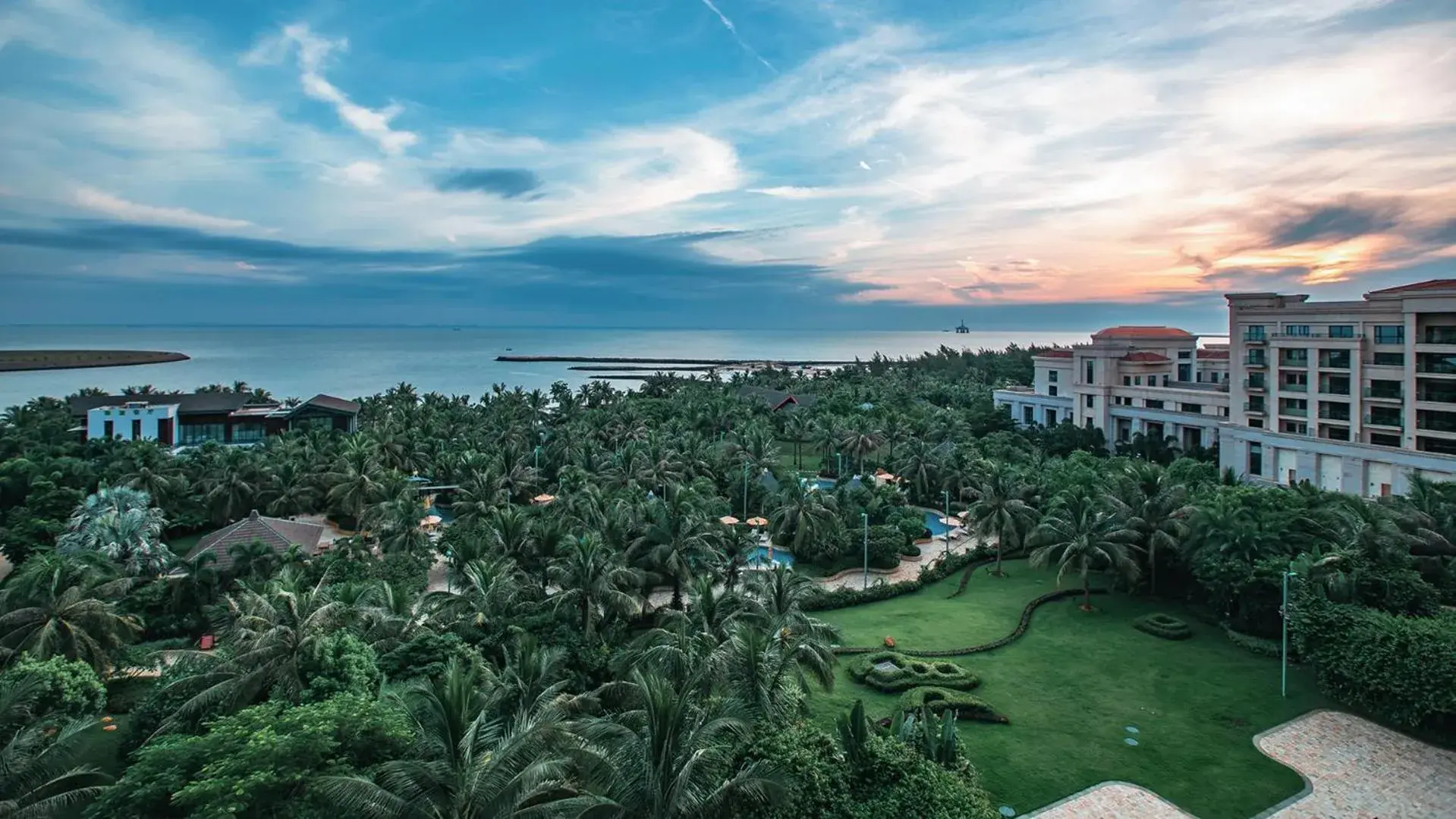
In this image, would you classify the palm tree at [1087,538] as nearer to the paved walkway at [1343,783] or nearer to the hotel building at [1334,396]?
the paved walkway at [1343,783]

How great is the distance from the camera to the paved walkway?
18172 millimetres

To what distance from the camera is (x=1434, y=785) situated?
62.4 ft

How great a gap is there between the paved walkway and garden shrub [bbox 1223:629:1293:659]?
4614 millimetres

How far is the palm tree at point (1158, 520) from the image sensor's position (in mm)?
31875

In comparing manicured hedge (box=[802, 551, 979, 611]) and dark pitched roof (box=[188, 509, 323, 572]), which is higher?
dark pitched roof (box=[188, 509, 323, 572])

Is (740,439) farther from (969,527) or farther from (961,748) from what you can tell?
(961,748)

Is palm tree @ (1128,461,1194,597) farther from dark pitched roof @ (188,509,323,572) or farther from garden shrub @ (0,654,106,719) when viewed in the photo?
dark pitched roof @ (188,509,323,572)

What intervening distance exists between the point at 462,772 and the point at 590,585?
11952mm

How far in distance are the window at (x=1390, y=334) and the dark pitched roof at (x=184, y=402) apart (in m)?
81.8

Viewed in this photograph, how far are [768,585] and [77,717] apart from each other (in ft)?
58.8

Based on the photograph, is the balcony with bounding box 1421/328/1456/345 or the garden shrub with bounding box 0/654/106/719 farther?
the balcony with bounding box 1421/328/1456/345

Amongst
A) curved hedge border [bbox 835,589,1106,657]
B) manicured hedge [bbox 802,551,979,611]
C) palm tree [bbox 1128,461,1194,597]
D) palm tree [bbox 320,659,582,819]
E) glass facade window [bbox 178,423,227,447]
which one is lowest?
curved hedge border [bbox 835,589,1106,657]

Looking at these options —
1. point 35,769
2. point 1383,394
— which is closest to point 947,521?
point 1383,394

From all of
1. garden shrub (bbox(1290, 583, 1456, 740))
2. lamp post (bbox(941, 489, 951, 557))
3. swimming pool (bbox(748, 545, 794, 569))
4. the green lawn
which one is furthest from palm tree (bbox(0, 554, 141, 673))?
garden shrub (bbox(1290, 583, 1456, 740))
